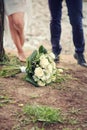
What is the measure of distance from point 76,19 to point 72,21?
62mm

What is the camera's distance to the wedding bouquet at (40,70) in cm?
432

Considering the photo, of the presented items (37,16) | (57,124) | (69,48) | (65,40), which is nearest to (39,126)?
(57,124)

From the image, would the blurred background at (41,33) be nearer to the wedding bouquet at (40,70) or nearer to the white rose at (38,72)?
the wedding bouquet at (40,70)

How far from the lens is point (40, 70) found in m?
4.30

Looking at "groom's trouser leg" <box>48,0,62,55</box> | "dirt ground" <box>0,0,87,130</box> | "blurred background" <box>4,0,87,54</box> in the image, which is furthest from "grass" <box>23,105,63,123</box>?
"blurred background" <box>4,0,87,54</box>

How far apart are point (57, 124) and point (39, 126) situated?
16 centimetres

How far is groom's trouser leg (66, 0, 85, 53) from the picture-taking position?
16.8 ft

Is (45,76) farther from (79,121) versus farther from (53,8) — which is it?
(53,8)

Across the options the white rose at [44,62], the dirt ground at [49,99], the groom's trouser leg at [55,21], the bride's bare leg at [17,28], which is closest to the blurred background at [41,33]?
the groom's trouser leg at [55,21]

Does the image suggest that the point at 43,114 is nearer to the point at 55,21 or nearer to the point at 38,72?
the point at 38,72

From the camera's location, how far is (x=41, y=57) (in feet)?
14.4

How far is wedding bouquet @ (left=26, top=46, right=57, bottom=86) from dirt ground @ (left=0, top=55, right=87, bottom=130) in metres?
0.06

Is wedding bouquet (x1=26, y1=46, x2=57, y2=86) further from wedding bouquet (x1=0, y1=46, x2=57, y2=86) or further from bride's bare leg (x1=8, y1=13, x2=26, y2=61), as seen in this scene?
bride's bare leg (x1=8, y1=13, x2=26, y2=61)

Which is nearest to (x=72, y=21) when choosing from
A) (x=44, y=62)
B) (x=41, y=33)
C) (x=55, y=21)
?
(x=55, y=21)
